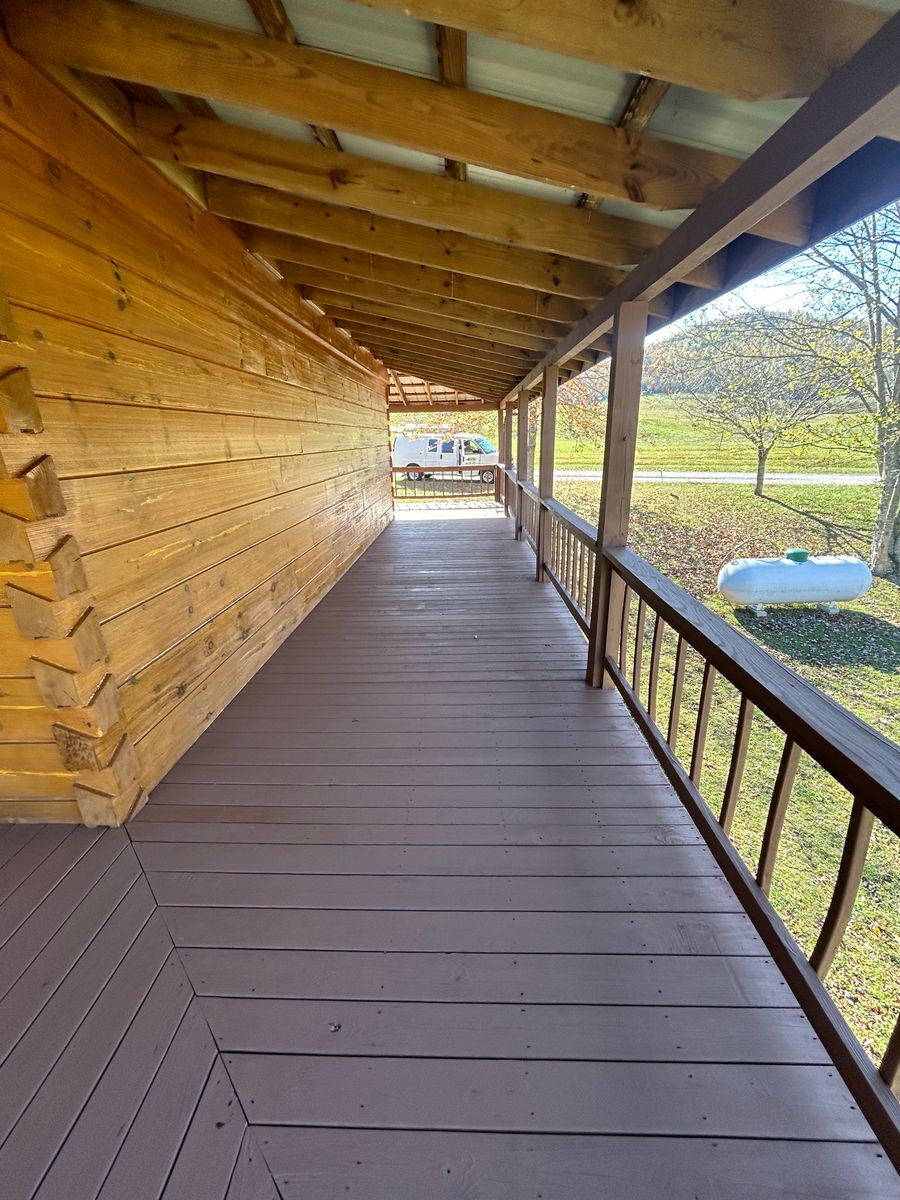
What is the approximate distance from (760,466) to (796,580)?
478cm

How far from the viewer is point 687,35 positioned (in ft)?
3.19

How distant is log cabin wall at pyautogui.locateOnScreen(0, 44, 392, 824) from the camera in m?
1.40

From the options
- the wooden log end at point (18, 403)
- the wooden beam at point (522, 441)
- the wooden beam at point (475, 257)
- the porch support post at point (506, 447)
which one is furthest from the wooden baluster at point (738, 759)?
the porch support post at point (506, 447)

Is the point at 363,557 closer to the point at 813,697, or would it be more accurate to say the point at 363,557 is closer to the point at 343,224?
the point at 343,224

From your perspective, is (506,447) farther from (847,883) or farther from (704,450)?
(847,883)

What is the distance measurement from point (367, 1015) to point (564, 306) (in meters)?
3.26

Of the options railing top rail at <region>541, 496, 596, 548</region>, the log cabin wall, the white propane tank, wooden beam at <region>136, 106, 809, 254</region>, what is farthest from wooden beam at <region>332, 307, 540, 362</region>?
the white propane tank

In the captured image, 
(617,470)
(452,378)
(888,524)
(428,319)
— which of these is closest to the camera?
(617,470)

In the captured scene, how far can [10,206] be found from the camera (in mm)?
1321

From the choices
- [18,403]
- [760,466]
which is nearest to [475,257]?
[18,403]

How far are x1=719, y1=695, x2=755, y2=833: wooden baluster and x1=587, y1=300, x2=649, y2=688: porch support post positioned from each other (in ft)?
3.64

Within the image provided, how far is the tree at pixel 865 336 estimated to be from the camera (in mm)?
4602

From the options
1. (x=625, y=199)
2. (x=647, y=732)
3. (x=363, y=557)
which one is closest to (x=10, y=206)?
(x=625, y=199)

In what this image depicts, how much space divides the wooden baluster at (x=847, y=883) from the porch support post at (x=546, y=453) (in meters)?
3.66
